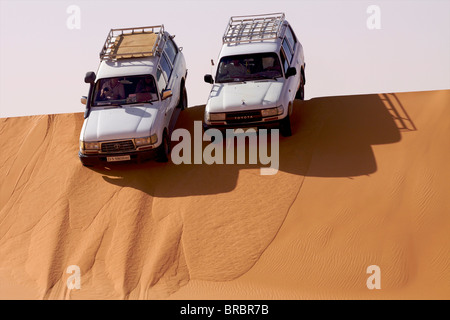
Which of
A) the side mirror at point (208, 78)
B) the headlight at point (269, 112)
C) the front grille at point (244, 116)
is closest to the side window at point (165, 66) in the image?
the side mirror at point (208, 78)


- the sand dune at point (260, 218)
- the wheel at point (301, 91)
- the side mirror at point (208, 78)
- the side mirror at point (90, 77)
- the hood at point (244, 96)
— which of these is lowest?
the sand dune at point (260, 218)

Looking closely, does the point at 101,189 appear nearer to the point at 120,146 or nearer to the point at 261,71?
the point at 120,146

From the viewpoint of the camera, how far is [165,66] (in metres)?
22.0

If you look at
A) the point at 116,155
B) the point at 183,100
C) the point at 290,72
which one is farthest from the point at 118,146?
the point at 290,72

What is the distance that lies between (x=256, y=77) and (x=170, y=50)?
247cm

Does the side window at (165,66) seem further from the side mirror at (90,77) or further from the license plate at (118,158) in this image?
the license plate at (118,158)

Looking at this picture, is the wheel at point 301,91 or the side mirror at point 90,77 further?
the wheel at point 301,91

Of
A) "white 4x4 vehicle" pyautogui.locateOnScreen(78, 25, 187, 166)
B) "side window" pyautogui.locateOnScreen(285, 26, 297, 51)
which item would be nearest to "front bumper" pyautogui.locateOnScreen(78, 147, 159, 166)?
"white 4x4 vehicle" pyautogui.locateOnScreen(78, 25, 187, 166)

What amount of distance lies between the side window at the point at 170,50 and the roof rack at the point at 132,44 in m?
0.30

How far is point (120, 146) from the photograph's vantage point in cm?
2011

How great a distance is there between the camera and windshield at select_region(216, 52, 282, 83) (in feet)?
70.1

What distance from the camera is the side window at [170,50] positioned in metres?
22.5

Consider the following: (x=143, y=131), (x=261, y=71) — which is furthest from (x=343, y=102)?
(x=143, y=131)

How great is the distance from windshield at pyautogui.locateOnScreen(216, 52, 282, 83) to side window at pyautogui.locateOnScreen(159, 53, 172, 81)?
1116 millimetres
